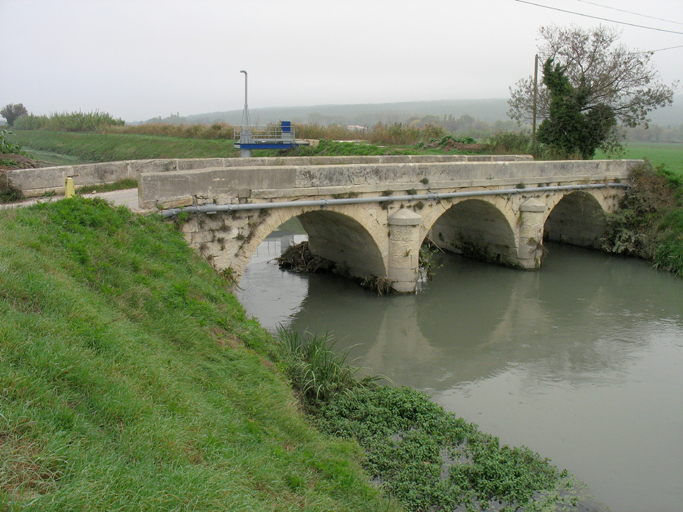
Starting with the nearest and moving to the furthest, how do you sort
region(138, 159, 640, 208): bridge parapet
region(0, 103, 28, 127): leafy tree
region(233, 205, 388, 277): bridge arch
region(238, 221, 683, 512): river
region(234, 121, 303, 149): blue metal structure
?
region(238, 221, 683, 512): river, region(138, 159, 640, 208): bridge parapet, region(233, 205, 388, 277): bridge arch, region(234, 121, 303, 149): blue metal structure, region(0, 103, 28, 127): leafy tree

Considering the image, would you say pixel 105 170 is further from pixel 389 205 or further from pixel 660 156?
pixel 660 156

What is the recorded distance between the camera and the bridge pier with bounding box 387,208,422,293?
11992 millimetres

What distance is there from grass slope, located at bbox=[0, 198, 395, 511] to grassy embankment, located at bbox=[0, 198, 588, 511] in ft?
0.05

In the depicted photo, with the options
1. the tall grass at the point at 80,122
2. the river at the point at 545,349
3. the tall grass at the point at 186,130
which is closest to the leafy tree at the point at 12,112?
the tall grass at the point at 80,122

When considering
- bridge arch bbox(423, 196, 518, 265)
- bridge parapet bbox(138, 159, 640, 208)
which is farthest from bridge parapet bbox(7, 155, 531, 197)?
bridge arch bbox(423, 196, 518, 265)

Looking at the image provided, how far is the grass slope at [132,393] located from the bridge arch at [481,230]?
27.4 ft

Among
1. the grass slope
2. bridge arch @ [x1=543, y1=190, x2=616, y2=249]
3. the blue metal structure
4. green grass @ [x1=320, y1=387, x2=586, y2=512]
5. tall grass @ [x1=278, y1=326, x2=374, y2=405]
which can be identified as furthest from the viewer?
the blue metal structure

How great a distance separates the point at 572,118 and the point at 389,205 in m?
13.7

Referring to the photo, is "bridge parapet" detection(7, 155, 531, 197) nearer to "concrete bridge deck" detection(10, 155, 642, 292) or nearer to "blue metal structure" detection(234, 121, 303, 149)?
"concrete bridge deck" detection(10, 155, 642, 292)

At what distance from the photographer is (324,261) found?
46.6ft

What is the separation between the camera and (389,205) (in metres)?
12.0

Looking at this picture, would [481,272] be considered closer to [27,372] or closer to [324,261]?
[324,261]

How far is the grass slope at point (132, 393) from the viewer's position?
2951 millimetres

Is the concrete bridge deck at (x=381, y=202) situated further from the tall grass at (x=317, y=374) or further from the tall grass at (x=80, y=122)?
the tall grass at (x=80, y=122)
